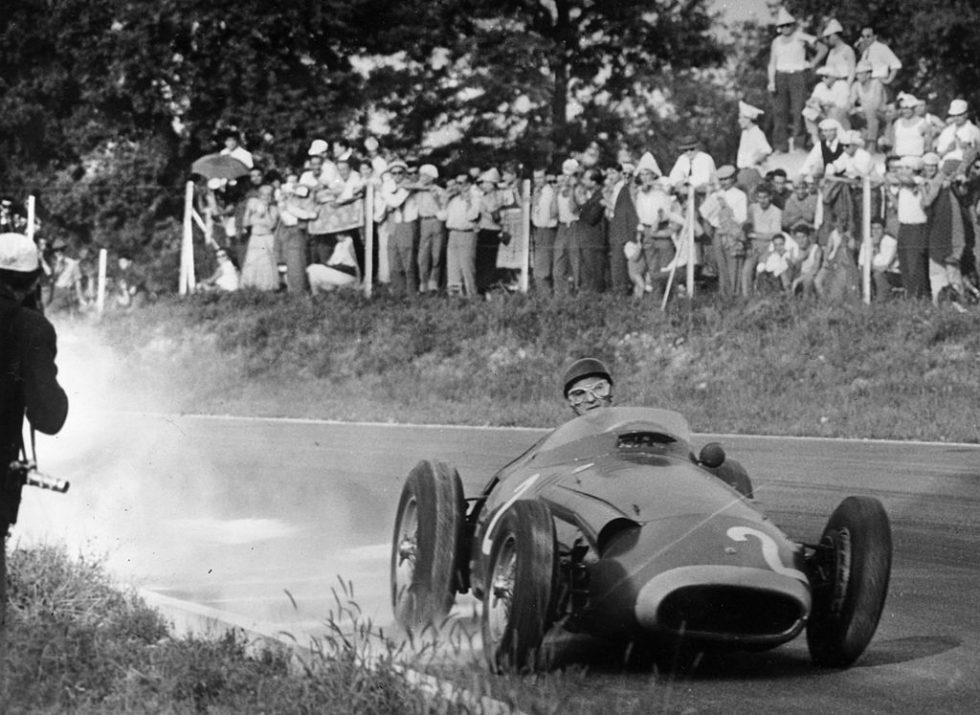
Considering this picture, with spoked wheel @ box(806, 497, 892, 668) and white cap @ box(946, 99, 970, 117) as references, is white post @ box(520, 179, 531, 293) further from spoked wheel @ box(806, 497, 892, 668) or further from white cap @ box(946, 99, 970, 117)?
spoked wheel @ box(806, 497, 892, 668)

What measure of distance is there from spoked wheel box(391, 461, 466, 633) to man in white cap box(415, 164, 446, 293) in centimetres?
1482

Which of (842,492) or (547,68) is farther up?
(547,68)

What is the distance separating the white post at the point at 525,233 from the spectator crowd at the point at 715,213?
0.18ft

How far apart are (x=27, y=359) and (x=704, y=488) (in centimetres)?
280

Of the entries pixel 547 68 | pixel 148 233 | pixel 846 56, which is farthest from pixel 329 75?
pixel 846 56

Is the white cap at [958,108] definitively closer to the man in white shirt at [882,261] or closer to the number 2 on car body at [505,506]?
the man in white shirt at [882,261]

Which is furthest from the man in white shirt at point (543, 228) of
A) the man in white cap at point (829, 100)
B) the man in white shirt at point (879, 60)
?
the man in white shirt at point (879, 60)

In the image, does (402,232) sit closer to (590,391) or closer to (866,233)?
(866,233)

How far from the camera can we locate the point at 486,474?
48.9ft

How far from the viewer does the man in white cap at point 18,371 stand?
20.6 ft

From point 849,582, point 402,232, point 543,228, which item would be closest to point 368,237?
point 402,232

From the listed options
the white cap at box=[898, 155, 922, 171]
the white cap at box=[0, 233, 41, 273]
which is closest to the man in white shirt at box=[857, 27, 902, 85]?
the white cap at box=[898, 155, 922, 171]

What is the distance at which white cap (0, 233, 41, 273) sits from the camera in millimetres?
6277

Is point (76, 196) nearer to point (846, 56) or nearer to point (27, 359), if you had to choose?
point (846, 56)
